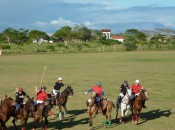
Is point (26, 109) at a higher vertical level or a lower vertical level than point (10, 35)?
lower

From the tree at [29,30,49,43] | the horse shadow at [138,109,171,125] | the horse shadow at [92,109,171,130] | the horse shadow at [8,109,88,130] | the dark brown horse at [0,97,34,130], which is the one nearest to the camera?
the dark brown horse at [0,97,34,130]

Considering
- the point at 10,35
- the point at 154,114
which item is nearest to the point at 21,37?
the point at 10,35

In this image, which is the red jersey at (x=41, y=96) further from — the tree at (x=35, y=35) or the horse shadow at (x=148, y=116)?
the tree at (x=35, y=35)

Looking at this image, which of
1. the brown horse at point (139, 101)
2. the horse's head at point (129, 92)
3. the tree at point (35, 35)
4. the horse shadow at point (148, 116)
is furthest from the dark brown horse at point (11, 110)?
the tree at point (35, 35)

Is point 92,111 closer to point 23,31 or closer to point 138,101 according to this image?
point 138,101

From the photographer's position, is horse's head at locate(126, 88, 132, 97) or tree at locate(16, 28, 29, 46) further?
tree at locate(16, 28, 29, 46)

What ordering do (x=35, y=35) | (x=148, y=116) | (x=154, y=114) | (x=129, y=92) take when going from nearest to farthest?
(x=129, y=92) → (x=148, y=116) → (x=154, y=114) → (x=35, y=35)

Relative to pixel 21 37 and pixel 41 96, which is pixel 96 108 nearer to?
pixel 41 96

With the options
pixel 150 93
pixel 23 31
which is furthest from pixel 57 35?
pixel 150 93

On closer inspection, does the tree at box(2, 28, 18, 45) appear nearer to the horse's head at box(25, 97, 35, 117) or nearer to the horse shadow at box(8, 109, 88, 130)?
the horse shadow at box(8, 109, 88, 130)

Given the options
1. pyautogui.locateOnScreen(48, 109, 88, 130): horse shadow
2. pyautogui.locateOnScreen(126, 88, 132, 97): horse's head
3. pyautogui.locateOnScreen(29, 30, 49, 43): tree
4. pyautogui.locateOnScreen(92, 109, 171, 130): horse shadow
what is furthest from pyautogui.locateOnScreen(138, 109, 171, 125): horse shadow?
pyautogui.locateOnScreen(29, 30, 49, 43): tree

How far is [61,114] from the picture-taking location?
20.6m

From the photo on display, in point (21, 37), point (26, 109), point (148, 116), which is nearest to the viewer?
point (26, 109)

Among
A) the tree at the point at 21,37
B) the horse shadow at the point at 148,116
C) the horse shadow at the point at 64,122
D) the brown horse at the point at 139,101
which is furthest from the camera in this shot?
the tree at the point at 21,37
